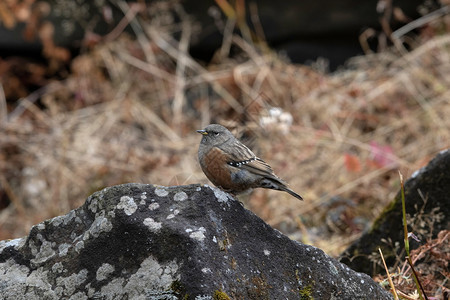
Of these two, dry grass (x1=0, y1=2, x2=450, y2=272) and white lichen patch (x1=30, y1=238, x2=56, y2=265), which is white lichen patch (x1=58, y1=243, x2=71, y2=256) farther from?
dry grass (x1=0, y1=2, x2=450, y2=272)

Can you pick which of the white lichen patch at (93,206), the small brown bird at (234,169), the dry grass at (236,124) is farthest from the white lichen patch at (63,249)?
the dry grass at (236,124)

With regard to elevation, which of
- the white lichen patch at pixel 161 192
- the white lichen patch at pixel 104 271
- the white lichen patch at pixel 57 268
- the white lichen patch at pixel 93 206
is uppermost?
the white lichen patch at pixel 161 192

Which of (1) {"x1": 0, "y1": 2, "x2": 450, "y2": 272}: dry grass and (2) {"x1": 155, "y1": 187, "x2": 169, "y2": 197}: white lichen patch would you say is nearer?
(2) {"x1": 155, "y1": 187, "x2": 169, "y2": 197}: white lichen patch

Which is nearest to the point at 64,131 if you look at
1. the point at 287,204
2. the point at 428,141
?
the point at 287,204

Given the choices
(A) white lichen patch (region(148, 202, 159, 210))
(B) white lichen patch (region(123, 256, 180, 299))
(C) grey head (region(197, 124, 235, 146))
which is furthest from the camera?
(C) grey head (region(197, 124, 235, 146))

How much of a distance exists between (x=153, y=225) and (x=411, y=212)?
6.36 feet

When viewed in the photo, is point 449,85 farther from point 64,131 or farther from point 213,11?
point 64,131

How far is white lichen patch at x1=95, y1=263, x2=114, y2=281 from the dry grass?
293 cm

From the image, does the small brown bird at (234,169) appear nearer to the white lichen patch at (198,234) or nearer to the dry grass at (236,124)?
the white lichen patch at (198,234)

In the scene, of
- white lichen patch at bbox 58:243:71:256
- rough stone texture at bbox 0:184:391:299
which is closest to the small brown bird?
rough stone texture at bbox 0:184:391:299

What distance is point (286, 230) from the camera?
554cm

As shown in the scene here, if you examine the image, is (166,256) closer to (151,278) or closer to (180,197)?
(151,278)

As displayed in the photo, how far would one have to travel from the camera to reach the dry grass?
6.03 meters

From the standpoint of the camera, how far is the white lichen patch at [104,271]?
2.29m
